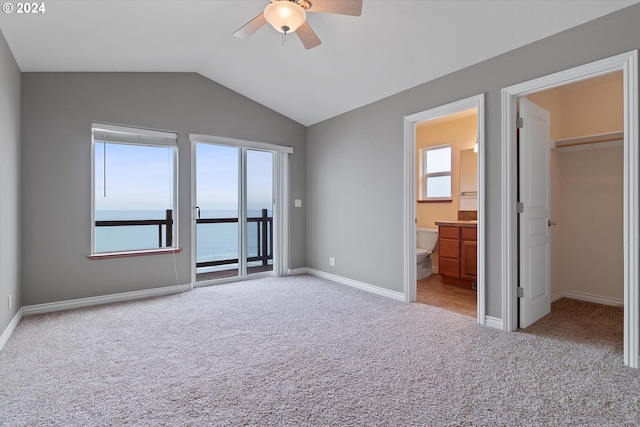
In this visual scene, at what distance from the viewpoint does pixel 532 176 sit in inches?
119

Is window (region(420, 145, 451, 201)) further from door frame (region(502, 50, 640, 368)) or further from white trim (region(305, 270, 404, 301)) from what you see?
door frame (region(502, 50, 640, 368))

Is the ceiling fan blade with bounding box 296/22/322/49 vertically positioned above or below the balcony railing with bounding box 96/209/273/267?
above

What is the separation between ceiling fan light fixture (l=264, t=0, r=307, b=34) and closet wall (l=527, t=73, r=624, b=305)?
2689 mm

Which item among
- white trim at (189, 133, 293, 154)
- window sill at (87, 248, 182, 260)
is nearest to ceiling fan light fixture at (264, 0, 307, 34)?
white trim at (189, 133, 293, 154)

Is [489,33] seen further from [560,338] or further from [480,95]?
[560,338]

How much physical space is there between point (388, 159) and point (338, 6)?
2036 millimetres

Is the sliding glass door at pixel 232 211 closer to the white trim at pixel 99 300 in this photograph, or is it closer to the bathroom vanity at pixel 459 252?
the white trim at pixel 99 300

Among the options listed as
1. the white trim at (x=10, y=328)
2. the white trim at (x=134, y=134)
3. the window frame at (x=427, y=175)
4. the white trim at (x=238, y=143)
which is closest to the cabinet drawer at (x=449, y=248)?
the window frame at (x=427, y=175)

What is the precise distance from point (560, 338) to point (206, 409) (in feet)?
9.07

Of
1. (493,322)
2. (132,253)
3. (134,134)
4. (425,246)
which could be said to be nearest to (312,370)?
(493,322)

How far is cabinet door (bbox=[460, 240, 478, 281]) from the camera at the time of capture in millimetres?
4195

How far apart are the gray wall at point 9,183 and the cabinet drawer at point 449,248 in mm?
4714

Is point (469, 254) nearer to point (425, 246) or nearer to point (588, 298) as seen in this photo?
point (425, 246)

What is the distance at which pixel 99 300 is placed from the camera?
3719 millimetres
